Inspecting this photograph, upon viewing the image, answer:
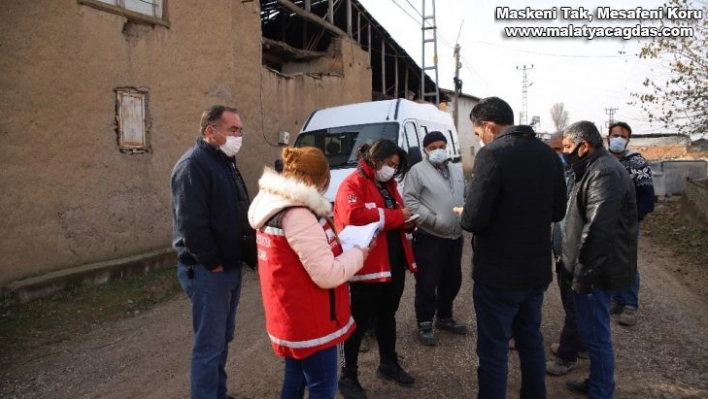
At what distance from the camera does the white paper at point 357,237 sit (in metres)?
2.46

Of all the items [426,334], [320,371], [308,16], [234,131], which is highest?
[308,16]

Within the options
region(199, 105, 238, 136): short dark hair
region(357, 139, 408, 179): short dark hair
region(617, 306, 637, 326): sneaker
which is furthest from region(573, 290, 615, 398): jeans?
region(199, 105, 238, 136): short dark hair

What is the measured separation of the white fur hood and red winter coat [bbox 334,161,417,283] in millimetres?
884

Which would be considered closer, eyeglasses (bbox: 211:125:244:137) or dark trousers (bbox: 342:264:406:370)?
eyeglasses (bbox: 211:125:244:137)

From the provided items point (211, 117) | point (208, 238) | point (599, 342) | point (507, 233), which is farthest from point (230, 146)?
point (599, 342)

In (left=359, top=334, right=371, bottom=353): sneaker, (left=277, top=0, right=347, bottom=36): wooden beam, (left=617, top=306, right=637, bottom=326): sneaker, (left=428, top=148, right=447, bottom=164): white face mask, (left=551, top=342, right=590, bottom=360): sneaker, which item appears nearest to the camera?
(left=551, top=342, right=590, bottom=360): sneaker

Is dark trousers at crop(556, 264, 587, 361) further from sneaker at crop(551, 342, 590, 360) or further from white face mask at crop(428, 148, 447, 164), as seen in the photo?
white face mask at crop(428, 148, 447, 164)

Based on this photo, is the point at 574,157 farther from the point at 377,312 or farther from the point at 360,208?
the point at 377,312

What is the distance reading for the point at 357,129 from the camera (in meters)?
7.83

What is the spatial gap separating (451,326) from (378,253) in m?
1.68

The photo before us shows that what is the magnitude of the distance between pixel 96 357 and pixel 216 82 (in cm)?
530

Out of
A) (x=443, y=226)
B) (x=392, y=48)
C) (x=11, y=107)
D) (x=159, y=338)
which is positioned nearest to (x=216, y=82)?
(x=11, y=107)

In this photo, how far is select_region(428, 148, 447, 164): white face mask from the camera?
4.16 metres

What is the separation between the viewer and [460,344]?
4.17 m
